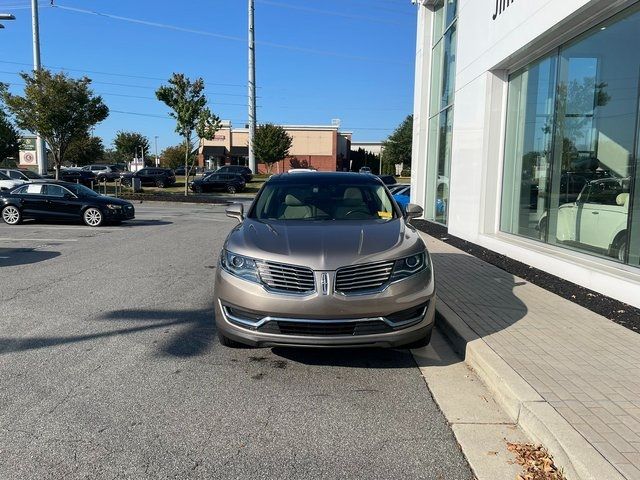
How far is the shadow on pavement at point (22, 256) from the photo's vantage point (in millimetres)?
9758

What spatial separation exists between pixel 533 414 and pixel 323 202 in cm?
319

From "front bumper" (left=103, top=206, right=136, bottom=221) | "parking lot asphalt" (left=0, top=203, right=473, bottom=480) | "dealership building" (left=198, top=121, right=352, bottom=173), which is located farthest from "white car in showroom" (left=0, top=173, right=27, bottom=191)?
"dealership building" (left=198, top=121, right=352, bottom=173)

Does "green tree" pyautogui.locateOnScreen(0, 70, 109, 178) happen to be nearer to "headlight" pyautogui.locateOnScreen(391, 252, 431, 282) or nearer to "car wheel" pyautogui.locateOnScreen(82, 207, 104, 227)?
"car wheel" pyautogui.locateOnScreen(82, 207, 104, 227)

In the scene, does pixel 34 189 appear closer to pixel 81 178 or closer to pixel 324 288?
pixel 324 288

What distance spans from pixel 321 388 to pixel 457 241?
856 centimetres

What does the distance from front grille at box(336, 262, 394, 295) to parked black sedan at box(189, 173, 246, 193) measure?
3479 cm

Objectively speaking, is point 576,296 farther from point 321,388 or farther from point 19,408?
point 19,408

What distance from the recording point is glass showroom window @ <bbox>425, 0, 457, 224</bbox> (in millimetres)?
14692

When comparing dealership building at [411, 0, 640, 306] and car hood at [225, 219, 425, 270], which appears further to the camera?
dealership building at [411, 0, 640, 306]

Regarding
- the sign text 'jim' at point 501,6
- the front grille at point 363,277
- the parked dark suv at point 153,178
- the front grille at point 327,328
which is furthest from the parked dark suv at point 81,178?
the front grille at point 363,277

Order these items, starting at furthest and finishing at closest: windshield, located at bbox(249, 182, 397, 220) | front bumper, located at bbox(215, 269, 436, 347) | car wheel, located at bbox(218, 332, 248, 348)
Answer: windshield, located at bbox(249, 182, 397, 220), car wheel, located at bbox(218, 332, 248, 348), front bumper, located at bbox(215, 269, 436, 347)

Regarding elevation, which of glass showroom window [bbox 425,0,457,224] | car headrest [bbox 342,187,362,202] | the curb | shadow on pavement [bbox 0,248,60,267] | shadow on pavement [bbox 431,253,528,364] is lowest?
shadow on pavement [bbox 0,248,60,267]

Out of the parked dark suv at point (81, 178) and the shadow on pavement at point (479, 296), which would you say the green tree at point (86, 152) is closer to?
the parked dark suv at point (81, 178)

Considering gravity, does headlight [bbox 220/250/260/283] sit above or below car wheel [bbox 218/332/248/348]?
above
